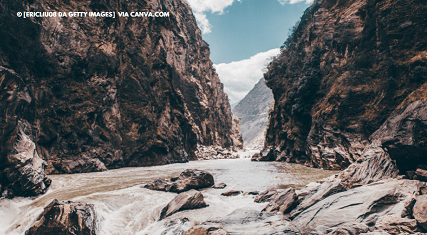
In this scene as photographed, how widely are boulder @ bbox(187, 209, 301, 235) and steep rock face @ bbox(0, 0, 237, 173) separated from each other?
14925mm

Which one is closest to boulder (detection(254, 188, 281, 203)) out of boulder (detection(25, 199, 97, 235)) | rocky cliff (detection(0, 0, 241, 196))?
boulder (detection(25, 199, 97, 235))

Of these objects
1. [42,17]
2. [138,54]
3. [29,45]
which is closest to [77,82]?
[29,45]

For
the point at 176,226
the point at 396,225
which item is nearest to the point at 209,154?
the point at 176,226

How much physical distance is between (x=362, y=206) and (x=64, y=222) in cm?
1223

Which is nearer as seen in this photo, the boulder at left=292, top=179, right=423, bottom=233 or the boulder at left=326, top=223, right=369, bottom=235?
the boulder at left=326, top=223, right=369, bottom=235

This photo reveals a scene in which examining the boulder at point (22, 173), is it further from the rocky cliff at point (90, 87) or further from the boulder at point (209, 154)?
the boulder at point (209, 154)

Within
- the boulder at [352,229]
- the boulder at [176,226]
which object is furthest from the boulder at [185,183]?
the boulder at [352,229]

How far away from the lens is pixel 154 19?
47938 millimetres

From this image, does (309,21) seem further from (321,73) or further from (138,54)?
(138,54)

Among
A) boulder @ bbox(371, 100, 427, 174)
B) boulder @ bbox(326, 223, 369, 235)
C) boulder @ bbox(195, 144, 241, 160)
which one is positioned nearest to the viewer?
boulder @ bbox(326, 223, 369, 235)

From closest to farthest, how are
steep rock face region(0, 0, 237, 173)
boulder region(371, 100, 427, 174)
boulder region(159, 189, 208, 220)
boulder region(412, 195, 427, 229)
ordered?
boulder region(412, 195, 427, 229)
boulder region(371, 100, 427, 174)
boulder region(159, 189, 208, 220)
steep rock face region(0, 0, 237, 173)

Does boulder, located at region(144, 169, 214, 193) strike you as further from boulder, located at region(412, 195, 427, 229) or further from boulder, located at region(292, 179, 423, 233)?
boulder, located at region(412, 195, 427, 229)

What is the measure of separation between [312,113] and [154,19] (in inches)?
1574

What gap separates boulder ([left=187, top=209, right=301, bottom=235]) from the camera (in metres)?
7.91
